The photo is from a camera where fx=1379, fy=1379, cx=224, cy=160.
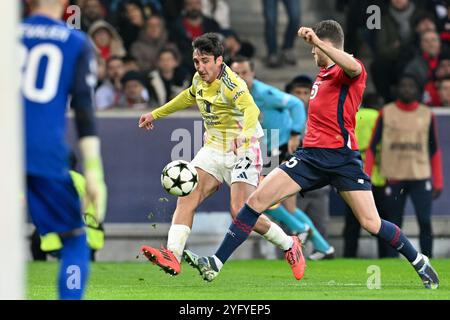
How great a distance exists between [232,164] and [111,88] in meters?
5.79

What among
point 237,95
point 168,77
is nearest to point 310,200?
point 168,77

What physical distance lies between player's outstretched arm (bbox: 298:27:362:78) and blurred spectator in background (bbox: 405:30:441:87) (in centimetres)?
735

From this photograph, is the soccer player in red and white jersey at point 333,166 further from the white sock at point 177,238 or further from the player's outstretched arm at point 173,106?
the player's outstretched arm at point 173,106

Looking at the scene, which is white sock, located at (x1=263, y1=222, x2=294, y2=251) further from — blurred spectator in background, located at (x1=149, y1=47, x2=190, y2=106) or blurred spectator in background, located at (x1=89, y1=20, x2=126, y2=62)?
blurred spectator in background, located at (x1=89, y1=20, x2=126, y2=62)

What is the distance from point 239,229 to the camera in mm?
11266

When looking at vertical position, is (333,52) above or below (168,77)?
above

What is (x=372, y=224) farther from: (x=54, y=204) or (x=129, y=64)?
(x=129, y=64)

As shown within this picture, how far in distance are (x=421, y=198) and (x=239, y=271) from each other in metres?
3.17

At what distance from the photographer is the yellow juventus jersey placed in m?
11.8

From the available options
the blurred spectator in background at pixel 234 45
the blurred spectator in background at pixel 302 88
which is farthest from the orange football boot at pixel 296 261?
the blurred spectator in background at pixel 234 45

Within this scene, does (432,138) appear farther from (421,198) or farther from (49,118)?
(49,118)

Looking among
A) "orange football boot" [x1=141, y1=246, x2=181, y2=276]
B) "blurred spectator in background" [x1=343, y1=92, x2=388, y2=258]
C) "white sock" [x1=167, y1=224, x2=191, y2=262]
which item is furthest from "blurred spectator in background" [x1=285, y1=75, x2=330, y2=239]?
"orange football boot" [x1=141, y1=246, x2=181, y2=276]

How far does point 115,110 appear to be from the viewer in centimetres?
1677
